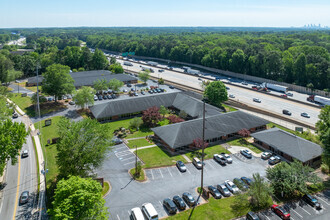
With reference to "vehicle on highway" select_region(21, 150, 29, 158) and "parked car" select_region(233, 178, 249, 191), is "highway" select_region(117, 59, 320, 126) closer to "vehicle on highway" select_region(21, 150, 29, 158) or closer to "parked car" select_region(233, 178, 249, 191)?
"parked car" select_region(233, 178, 249, 191)

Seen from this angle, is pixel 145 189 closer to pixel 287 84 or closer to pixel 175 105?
pixel 175 105

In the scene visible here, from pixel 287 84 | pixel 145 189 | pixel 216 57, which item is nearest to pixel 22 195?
pixel 145 189

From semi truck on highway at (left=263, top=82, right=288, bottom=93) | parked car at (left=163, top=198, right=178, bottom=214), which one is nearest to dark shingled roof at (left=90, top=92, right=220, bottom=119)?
parked car at (left=163, top=198, right=178, bottom=214)

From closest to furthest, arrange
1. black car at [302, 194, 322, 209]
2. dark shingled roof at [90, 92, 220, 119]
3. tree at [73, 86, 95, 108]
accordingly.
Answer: black car at [302, 194, 322, 209]
dark shingled roof at [90, 92, 220, 119]
tree at [73, 86, 95, 108]

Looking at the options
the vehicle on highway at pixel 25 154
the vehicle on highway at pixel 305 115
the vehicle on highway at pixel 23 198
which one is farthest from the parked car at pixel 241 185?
the vehicle on highway at pixel 305 115

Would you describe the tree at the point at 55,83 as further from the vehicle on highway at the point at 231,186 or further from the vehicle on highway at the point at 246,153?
the vehicle on highway at the point at 231,186

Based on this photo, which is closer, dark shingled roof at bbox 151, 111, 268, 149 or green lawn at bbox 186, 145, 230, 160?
green lawn at bbox 186, 145, 230, 160

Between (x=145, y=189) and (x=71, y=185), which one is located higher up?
(x=71, y=185)
